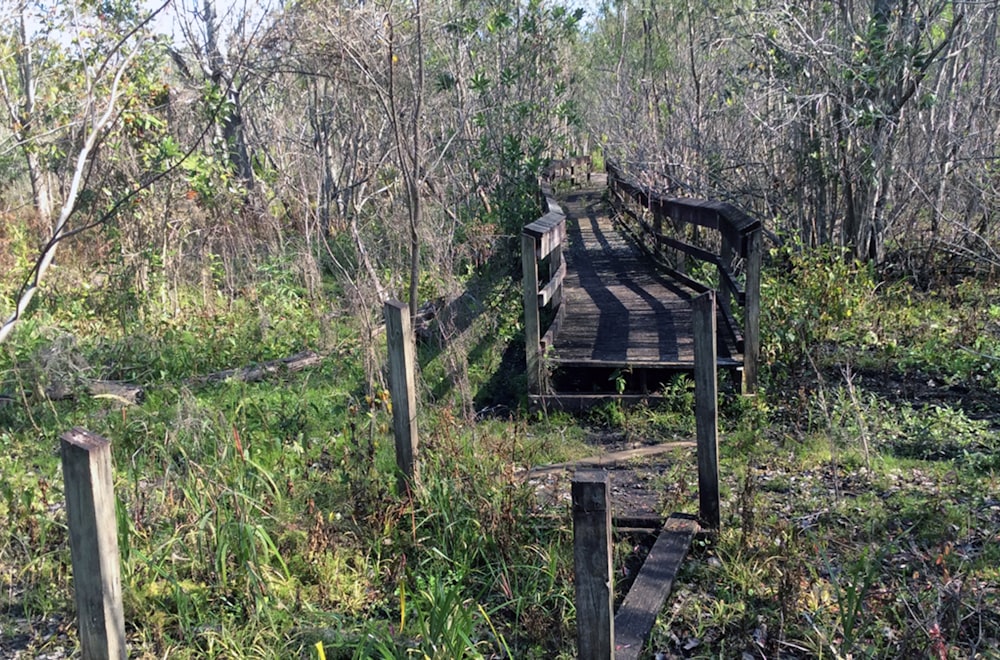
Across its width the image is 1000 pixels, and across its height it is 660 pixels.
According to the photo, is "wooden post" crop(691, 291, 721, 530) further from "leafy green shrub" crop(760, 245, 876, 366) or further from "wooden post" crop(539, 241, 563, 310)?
"wooden post" crop(539, 241, 563, 310)

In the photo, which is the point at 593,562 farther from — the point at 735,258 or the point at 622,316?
the point at 735,258

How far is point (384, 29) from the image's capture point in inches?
272

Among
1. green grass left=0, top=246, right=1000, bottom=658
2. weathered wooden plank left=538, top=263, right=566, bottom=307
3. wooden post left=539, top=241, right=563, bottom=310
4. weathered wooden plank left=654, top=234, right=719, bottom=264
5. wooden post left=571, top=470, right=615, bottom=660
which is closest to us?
wooden post left=571, top=470, right=615, bottom=660

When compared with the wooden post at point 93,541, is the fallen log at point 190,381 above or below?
below

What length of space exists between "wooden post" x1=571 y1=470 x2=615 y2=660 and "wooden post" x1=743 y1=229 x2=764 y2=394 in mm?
3965

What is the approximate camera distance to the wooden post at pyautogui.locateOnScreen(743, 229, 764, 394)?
6266 millimetres

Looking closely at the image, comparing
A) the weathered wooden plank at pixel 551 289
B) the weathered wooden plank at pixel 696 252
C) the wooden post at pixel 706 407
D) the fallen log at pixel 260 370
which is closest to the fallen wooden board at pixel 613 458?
the wooden post at pixel 706 407

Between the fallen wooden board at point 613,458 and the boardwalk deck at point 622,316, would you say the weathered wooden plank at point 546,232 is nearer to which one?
the boardwalk deck at point 622,316

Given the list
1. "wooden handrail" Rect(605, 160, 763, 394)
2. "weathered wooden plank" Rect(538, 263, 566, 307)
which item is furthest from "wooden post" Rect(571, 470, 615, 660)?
"weathered wooden plank" Rect(538, 263, 566, 307)

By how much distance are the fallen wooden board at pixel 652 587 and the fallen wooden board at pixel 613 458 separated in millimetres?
1137

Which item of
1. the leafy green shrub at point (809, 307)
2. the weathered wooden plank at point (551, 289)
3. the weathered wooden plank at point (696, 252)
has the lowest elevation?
the leafy green shrub at point (809, 307)

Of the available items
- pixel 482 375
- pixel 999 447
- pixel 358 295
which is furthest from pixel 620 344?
pixel 999 447

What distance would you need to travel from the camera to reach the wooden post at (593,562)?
2613 millimetres

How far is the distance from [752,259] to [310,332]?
14.3 feet
